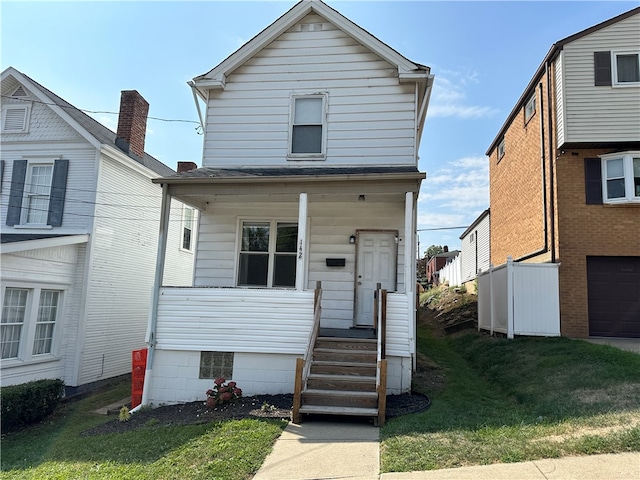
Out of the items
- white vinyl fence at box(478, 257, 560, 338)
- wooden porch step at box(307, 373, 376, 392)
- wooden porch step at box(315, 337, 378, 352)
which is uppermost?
white vinyl fence at box(478, 257, 560, 338)

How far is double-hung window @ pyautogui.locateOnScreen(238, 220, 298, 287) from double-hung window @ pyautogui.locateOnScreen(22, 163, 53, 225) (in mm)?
6014

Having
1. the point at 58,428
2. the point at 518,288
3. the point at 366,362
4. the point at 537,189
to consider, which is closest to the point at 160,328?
the point at 58,428

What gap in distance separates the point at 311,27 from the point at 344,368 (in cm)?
808

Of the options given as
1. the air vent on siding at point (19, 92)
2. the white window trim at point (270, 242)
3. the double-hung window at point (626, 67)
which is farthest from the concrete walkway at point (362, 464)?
the air vent on siding at point (19, 92)

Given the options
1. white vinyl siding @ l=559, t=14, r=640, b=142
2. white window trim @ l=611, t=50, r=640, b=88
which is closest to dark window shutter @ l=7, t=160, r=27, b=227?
white vinyl siding @ l=559, t=14, r=640, b=142

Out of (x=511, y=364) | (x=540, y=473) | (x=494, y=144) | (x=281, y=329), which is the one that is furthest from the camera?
(x=494, y=144)

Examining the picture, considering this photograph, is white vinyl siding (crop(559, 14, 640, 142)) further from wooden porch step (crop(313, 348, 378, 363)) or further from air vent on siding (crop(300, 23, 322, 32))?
wooden porch step (crop(313, 348, 378, 363))

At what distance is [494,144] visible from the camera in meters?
19.4

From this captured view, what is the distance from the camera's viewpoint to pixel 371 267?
998cm

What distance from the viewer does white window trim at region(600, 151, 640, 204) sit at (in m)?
11.7

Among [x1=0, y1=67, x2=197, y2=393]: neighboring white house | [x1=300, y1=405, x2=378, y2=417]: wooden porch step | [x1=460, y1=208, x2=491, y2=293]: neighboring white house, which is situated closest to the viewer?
[x1=300, y1=405, x2=378, y2=417]: wooden porch step

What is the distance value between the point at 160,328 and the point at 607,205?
38.0ft

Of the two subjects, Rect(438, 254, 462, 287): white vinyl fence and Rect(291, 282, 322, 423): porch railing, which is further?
Rect(438, 254, 462, 287): white vinyl fence

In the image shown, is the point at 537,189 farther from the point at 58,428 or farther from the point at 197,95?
the point at 58,428
